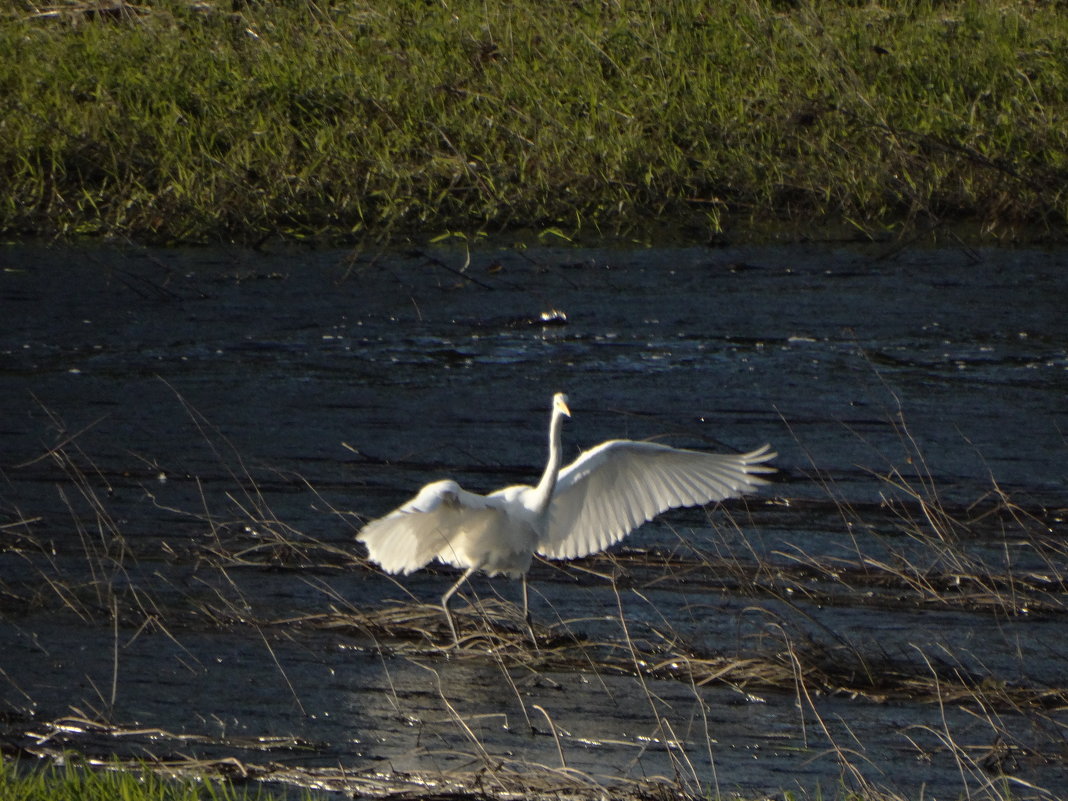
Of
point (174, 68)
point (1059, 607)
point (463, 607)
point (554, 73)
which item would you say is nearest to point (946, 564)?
point (1059, 607)

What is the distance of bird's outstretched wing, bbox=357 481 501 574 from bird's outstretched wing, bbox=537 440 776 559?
12.2 inches

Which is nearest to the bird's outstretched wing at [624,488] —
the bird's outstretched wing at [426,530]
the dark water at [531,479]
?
the dark water at [531,479]

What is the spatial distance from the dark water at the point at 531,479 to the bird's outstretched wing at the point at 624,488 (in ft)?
0.57

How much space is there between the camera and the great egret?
5.09m

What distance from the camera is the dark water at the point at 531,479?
4383 millimetres

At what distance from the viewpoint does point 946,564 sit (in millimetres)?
5336

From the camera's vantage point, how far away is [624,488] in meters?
5.60

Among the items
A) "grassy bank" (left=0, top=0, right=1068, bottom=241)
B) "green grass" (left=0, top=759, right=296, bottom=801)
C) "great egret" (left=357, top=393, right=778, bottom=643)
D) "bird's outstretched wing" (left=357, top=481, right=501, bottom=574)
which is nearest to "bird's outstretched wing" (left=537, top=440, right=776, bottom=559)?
"great egret" (left=357, top=393, right=778, bottom=643)

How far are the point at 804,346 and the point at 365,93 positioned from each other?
4.29 m

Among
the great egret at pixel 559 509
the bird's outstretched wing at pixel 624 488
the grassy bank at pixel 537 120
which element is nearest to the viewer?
the great egret at pixel 559 509

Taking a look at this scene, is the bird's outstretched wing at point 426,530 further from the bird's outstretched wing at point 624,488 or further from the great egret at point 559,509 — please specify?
the bird's outstretched wing at point 624,488

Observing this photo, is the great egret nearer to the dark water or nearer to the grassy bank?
the dark water

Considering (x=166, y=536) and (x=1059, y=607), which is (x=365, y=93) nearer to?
(x=166, y=536)

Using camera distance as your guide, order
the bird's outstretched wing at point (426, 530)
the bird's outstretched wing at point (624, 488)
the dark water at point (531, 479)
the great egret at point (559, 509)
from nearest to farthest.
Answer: the dark water at point (531, 479)
the bird's outstretched wing at point (426, 530)
the great egret at point (559, 509)
the bird's outstretched wing at point (624, 488)
